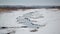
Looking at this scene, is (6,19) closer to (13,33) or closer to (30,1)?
(13,33)

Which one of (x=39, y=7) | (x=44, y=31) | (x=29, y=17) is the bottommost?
(x=44, y=31)

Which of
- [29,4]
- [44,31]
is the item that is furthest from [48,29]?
[29,4]

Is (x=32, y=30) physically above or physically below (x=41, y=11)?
below

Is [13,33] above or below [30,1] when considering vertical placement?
below

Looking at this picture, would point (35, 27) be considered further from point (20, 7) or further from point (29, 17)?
point (20, 7)

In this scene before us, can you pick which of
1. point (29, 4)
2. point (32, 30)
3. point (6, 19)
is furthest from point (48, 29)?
point (6, 19)
